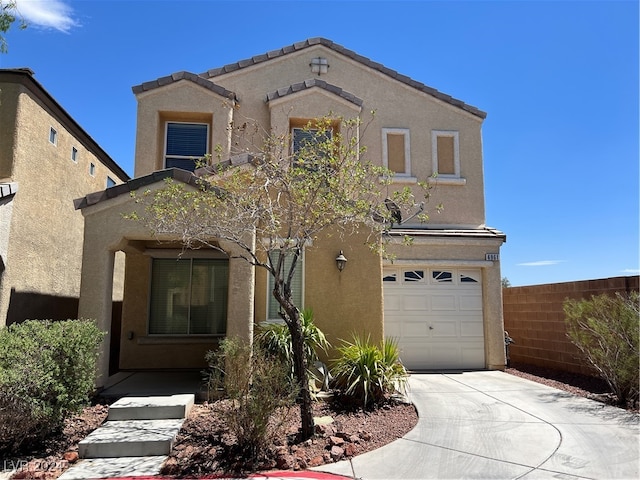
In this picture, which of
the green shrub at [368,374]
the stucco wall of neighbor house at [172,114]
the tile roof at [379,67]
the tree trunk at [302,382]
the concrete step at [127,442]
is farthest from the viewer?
the tile roof at [379,67]

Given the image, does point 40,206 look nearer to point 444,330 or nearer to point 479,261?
point 444,330

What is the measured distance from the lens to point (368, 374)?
830 centimetres

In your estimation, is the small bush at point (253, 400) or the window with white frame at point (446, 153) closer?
the small bush at point (253, 400)

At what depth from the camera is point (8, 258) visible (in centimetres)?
984

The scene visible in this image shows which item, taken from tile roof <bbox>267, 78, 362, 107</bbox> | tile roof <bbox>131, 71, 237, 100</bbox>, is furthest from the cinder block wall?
tile roof <bbox>131, 71, 237, 100</bbox>

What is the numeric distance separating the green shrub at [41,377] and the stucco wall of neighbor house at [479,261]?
25.7ft

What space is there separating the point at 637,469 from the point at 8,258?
11654 mm

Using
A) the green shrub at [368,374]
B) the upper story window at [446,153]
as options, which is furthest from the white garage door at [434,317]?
the green shrub at [368,374]

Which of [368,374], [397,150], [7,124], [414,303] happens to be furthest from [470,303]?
[7,124]

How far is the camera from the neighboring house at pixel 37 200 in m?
9.91

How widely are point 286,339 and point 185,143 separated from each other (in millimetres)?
6875

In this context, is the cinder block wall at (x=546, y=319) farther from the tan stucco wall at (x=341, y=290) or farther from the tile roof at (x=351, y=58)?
the tile roof at (x=351, y=58)

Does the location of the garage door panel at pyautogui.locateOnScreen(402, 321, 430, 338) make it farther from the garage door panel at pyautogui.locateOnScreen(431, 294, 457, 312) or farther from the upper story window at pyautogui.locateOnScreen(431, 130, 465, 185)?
the upper story window at pyautogui.locateOnScreen(431, 130, 465, 185)

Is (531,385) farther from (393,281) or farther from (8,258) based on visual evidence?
(8,258)
